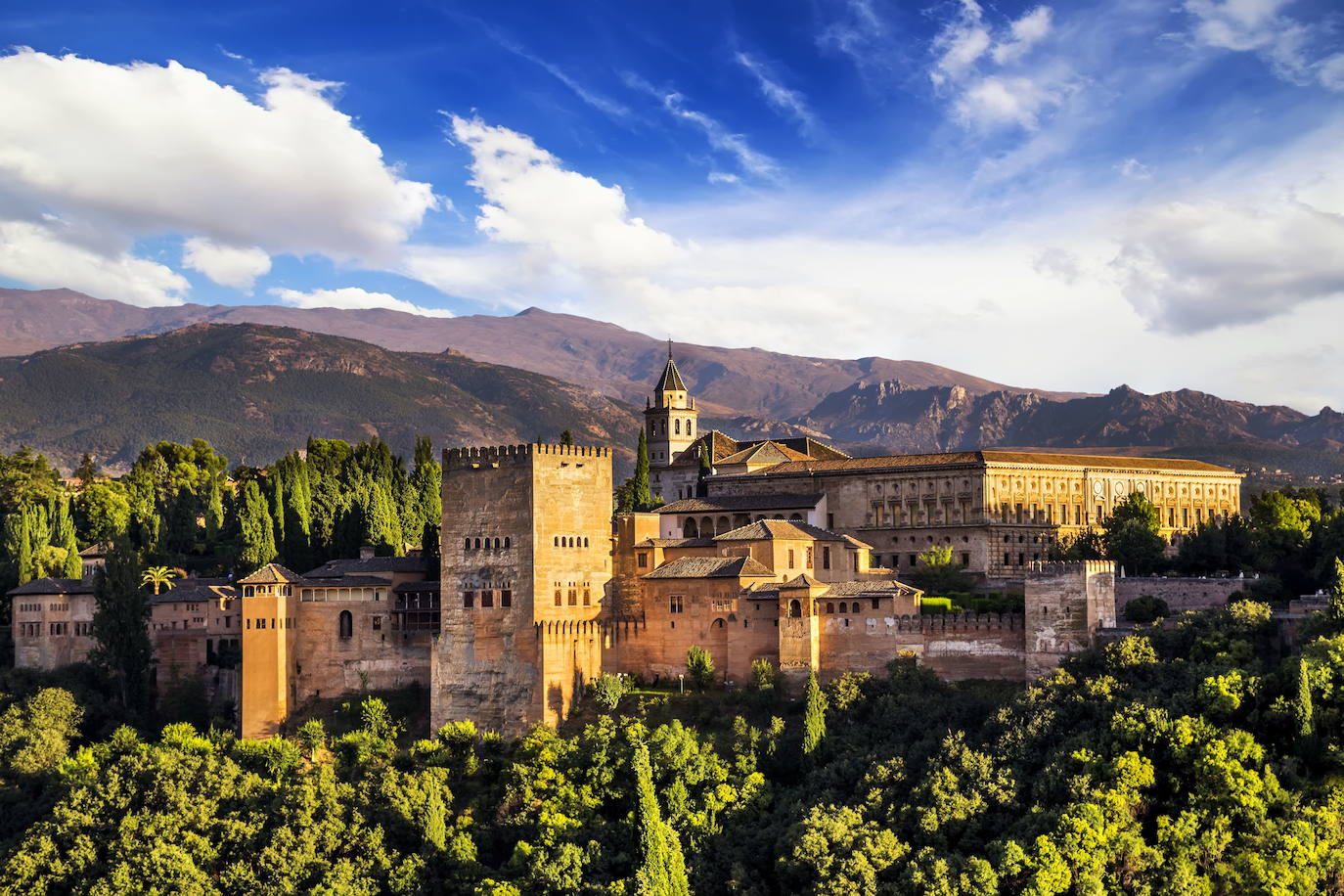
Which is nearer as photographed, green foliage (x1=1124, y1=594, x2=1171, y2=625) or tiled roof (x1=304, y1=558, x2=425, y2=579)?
green foliage (x1=1124, y1=594, x2=1171, y2=625)

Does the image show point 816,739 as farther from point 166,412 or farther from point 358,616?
point 166,412

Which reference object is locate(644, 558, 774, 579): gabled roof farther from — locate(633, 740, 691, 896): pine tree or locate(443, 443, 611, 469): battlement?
locate(633, 740, 691, 896): pine tree

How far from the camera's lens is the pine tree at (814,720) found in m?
48.4

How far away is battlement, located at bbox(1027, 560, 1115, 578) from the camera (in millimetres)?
49531

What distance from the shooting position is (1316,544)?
5903cm

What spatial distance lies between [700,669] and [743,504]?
62.3 feet

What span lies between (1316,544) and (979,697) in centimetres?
1820

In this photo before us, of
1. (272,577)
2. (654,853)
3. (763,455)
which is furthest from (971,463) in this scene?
(654,853)

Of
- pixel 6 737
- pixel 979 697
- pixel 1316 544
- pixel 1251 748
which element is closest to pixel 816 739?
pixel 979 697

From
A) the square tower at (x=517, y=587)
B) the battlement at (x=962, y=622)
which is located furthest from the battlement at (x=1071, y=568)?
the square tower at (x=517, y=587)

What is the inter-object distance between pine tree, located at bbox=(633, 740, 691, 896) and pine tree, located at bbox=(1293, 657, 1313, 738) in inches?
716

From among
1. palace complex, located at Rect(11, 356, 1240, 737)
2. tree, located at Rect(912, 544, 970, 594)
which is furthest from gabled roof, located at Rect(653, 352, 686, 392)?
palace complex, located at Rect(11, 356, 1240, 737)

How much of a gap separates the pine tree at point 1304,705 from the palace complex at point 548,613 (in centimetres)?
802

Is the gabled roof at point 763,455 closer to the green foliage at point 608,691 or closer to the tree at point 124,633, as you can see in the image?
the green foliage at point 608,691
